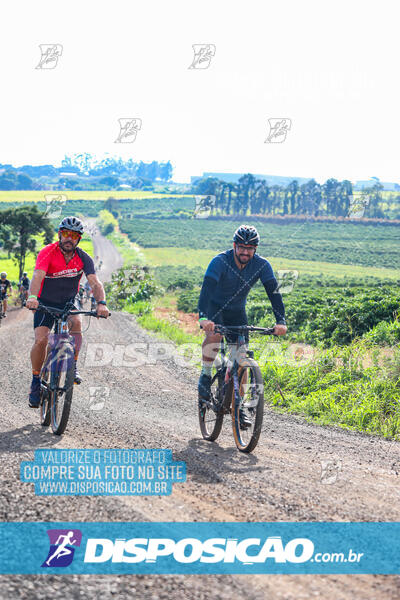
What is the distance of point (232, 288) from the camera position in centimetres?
668

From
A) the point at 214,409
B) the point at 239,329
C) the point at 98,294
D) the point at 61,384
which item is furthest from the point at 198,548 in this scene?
the point at 98,294

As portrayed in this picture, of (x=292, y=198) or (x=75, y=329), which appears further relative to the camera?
(x=292, y=198)

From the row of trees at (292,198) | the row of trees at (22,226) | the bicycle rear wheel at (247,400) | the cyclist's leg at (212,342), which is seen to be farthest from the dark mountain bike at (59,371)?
the row of trees at (292,198)

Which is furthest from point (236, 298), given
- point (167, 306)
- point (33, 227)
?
point (33, 227)

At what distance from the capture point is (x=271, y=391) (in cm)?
1038

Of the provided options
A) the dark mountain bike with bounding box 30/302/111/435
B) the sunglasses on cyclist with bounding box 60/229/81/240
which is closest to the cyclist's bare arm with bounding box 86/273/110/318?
the dark mountain bike with bounding box 30/302/111/435

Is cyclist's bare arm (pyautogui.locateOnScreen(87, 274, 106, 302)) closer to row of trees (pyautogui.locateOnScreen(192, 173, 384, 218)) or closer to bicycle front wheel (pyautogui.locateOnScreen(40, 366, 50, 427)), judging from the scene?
bicycle front wheel (pyautogui.locateOnScreen(40, 366, 50, 427))

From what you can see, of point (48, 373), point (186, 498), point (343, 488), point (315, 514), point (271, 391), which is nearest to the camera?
point (315, 514)

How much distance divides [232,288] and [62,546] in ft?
12.1

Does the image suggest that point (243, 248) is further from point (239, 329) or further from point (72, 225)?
point (72, 225)

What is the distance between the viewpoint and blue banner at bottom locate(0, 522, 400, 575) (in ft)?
11.5

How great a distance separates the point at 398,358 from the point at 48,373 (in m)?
5.62

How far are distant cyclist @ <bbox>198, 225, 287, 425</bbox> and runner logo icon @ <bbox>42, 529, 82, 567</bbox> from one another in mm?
3018

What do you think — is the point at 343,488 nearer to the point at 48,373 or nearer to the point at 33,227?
the point at 48,373
